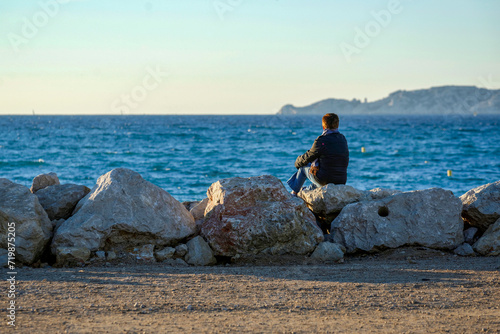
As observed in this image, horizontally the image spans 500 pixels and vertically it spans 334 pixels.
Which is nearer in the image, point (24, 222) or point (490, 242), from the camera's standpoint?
point (24, 222)

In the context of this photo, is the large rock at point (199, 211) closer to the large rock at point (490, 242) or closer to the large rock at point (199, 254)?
the large rock at point (199, 254)

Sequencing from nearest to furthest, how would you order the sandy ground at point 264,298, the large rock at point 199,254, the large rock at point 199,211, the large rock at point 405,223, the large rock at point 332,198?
1. the sandy ground at point 264,298
2. the large rock at point 199,254
3. the large rock at point 405,223
4. the large rock at point 332,198
5. the large rock at point 199,211

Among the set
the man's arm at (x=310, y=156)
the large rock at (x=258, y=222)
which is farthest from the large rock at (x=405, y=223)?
the man's arm at (x=310, y=156)

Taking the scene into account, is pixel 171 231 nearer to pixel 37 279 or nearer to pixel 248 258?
pixel 248 258

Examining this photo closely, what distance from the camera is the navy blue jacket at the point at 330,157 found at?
7.36 metres

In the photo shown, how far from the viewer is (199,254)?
6180 millimetres

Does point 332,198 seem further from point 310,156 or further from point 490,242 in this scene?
point 490,242

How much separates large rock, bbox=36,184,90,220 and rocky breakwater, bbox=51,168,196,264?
0.34 m

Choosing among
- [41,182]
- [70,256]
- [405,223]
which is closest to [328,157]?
[405,223]

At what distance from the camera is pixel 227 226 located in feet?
20.4

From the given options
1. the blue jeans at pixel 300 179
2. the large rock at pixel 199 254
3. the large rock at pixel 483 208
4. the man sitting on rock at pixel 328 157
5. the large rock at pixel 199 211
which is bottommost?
the large rock at pixel 199 254

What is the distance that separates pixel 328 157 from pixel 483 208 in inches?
90.4

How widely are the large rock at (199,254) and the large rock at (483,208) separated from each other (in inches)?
146

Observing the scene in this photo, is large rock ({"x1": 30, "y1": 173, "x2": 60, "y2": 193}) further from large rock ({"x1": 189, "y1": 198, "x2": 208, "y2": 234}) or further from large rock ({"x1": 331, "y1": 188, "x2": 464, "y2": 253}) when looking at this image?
large rock ({"x1": 331, "y1": 188, "x2": 464, "y2": 253})
